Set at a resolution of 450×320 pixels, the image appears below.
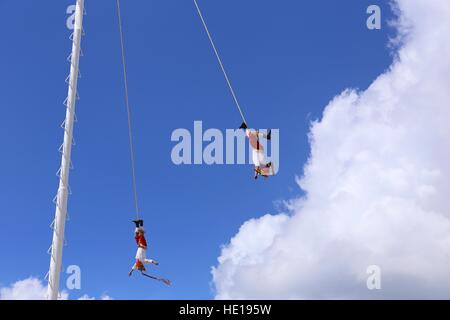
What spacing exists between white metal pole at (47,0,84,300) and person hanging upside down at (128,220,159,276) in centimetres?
803

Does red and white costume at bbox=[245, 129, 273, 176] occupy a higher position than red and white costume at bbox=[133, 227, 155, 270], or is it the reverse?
red and white costume at bbox=[245, 129, 273, 176]

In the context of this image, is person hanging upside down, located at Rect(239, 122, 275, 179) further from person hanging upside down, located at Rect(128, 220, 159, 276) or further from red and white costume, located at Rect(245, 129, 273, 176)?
person hanging upside down, located at Rect(128, 220, 159, 276)

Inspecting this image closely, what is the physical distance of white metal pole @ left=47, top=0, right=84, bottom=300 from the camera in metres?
25.3

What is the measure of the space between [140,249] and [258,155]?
31.4ft

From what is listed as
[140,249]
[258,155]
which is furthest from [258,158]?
[140,249]

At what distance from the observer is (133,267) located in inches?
1319

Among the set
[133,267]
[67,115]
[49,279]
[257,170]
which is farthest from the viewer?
[133,267]

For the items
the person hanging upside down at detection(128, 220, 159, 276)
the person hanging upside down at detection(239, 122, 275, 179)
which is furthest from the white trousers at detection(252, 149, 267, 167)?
the person hanging upside down at detection(128, 220, 159, 276)

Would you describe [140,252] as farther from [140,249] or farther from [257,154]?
[257,154]

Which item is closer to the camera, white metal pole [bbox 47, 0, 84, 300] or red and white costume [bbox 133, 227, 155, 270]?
white metal pole [bbox 47, 0, 84, 300]
